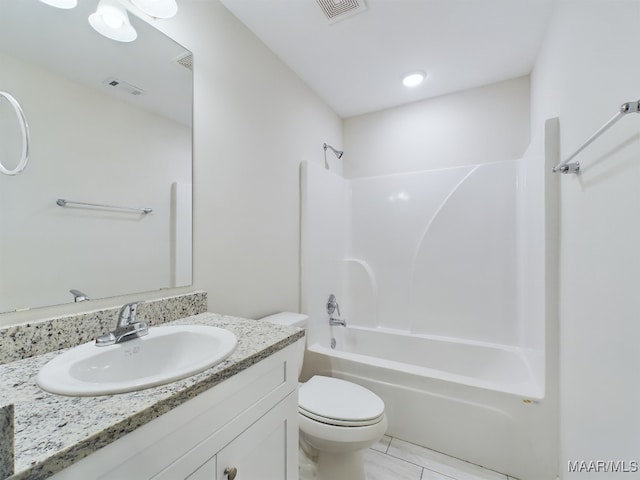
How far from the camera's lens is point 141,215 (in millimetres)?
1098

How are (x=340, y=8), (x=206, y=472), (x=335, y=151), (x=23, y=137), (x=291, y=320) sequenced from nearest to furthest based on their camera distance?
(x=206, y=472) < (x=23, y=137) < (x=340, y=8) < (x=291, y=320) < (x=335, y=151)

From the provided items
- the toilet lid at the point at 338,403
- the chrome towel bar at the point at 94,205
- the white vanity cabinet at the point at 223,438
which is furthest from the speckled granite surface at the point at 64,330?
the toilet lid at the point at 338,403

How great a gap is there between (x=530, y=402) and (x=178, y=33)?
2.53m

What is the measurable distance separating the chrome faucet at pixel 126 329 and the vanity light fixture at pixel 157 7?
117 cm

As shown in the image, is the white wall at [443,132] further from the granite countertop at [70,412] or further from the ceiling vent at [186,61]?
the granite countertop at [70,412]

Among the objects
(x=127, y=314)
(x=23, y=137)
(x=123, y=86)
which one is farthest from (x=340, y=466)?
(x=123, y=86)

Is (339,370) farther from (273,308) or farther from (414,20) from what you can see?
(414,20)

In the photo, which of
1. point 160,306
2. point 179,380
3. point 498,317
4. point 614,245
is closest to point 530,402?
point 498,317

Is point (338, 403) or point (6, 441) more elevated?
point (6, 441)

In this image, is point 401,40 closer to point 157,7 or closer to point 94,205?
point 157,7

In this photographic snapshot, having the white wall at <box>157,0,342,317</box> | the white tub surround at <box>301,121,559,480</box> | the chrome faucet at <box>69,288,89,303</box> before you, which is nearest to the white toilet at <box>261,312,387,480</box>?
the white tub surround at <box>301,121,559,480</box>

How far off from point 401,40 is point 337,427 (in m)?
2.23

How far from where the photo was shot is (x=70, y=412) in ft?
1.68

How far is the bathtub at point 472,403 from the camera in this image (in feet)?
4.68
